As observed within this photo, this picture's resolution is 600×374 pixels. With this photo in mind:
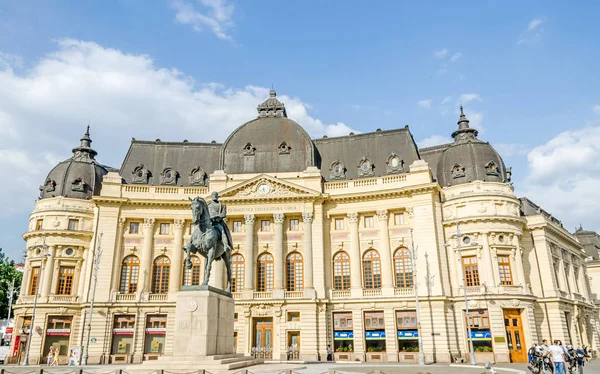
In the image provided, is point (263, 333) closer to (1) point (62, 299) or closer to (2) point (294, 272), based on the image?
(2) point (294, 272)

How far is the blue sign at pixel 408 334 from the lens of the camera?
43.6 m

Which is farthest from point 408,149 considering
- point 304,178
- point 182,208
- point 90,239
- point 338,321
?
point 90,239

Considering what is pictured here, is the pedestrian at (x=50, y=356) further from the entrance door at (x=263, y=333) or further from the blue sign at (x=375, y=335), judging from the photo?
the blue sign at (x=375, y=335)

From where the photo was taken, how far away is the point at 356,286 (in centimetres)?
4650

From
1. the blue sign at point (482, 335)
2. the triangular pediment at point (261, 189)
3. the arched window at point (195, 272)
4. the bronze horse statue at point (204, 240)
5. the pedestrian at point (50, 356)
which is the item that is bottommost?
the pedestrian at point (50, 356)

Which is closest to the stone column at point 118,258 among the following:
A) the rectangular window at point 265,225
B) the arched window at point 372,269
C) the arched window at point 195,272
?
the arched window at point 195,272

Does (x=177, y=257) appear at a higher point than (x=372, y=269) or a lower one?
higher

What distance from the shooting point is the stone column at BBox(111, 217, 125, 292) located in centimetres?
4781

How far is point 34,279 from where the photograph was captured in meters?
48.9

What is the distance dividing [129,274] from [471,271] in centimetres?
3369

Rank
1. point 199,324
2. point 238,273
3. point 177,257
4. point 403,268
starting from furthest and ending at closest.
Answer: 1. point 177,257
2. point 238,273
3. point 403,268
4. point 199,324

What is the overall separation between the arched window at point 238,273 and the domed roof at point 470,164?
72.4 ft

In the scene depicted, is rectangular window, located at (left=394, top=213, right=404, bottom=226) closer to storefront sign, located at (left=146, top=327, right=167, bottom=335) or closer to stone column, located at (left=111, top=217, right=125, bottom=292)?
storefront sign, located at (left=146, top=327, right=167, bottom=335)

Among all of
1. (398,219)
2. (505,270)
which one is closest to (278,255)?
(398,219)
